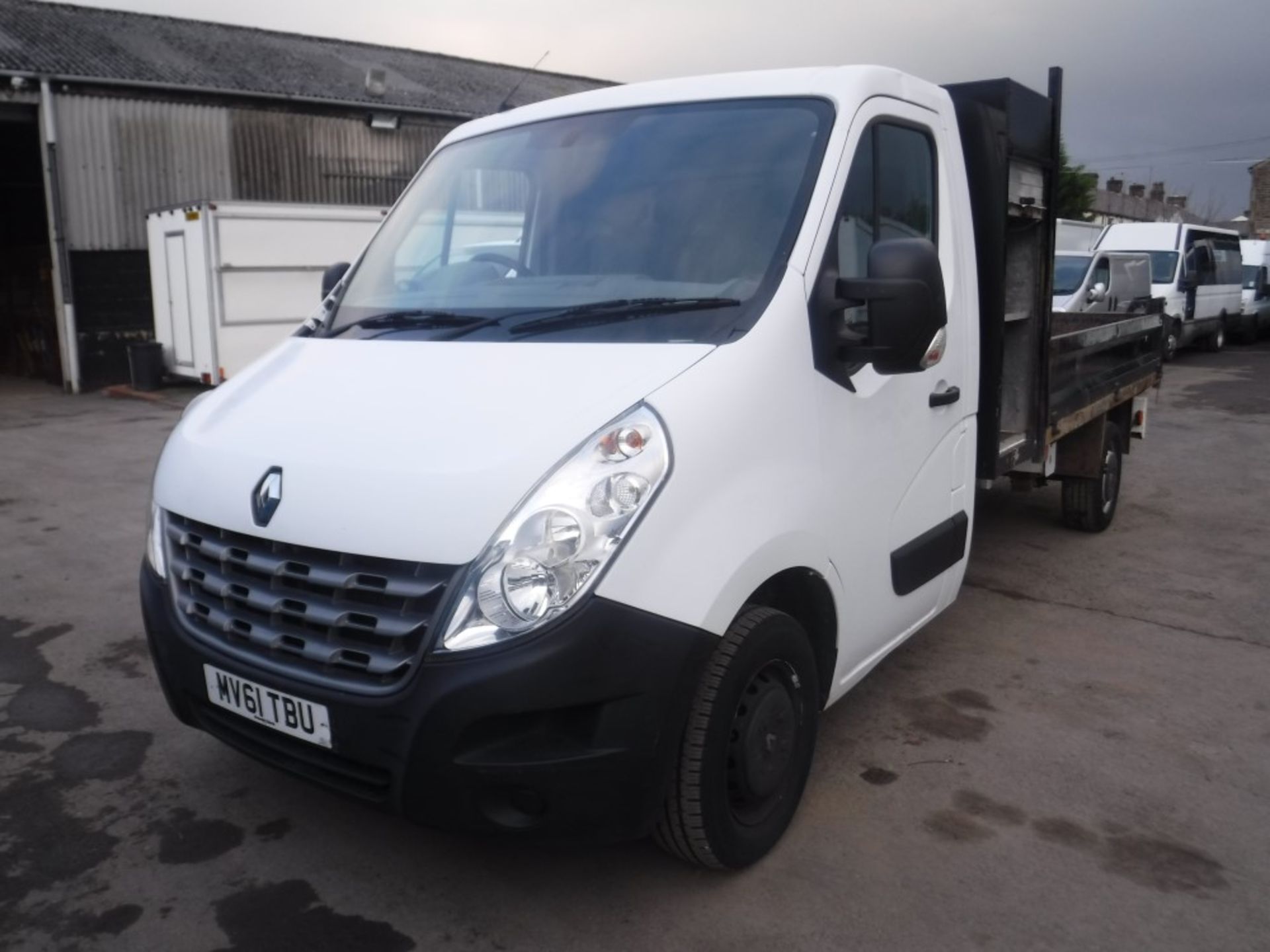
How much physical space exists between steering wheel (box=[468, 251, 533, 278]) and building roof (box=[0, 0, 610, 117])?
1499 centimetres

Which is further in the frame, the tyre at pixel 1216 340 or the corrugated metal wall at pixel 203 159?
the tyre at pixel 1216 340

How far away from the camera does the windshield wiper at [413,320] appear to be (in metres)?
3.44

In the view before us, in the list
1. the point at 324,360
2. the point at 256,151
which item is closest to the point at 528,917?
the point at 324,360

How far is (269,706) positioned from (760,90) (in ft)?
7.80

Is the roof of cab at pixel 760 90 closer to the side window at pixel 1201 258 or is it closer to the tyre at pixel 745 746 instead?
the tyre at pixel 745 746

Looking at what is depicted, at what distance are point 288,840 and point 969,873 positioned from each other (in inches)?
78.4

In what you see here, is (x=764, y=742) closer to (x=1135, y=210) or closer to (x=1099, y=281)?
(x=1099, y=281)

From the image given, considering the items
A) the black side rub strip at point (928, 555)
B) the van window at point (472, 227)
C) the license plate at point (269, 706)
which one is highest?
the van window at point (472, 227)

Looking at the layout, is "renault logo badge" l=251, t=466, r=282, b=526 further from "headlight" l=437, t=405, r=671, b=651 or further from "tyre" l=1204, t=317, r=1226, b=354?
"tyre" l=1204, t=317, r=1226, b=354

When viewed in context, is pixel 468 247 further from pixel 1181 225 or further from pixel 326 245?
pixel 1181 225

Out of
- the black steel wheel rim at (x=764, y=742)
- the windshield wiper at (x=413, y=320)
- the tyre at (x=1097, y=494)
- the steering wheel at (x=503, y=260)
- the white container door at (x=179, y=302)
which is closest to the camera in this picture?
the black steel wheel rim at (x=764, y=742)

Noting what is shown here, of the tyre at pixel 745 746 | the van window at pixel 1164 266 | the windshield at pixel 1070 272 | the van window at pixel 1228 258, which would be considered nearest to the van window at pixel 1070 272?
the windshield at pixel 1070 272

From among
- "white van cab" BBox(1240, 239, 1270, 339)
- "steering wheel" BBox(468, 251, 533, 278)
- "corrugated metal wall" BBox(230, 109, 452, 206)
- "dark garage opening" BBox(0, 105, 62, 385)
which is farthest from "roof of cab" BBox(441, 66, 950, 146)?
"white van cab" BBox(1240, 239, 1270, 339)

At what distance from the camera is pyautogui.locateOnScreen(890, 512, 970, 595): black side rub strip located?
3668mm
